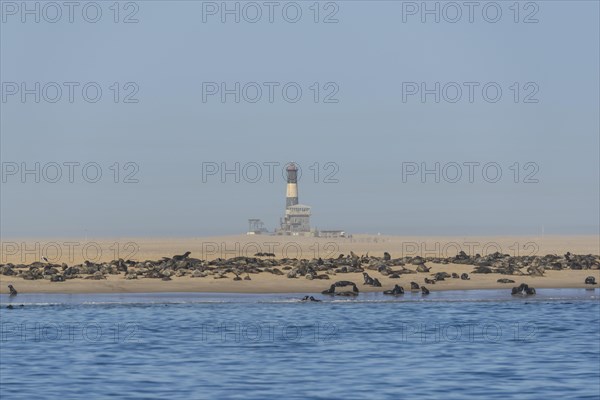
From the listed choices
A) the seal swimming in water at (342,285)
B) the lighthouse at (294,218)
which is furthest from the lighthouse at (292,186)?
the seal swimming in water at (342,285)

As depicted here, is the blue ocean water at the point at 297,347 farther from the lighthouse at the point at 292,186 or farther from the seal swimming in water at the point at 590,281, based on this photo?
the lighthouse at the point at 292,186

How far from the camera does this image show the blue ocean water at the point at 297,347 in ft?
67.3

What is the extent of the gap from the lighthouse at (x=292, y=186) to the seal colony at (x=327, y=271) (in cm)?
4522

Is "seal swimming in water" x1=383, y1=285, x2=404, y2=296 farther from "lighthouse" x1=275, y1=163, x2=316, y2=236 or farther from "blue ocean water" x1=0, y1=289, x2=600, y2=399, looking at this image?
"lighthouse" x1=275, y1=163, x2=316, y2=236

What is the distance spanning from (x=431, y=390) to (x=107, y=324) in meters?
12.1

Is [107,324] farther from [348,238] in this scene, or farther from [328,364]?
[348,238]

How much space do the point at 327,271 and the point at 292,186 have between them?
52.5 m

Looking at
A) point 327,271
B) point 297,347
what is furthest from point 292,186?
point 297,347

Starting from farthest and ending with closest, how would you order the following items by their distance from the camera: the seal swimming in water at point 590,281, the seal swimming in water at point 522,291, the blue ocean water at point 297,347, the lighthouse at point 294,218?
the lighthouse at point 294,218 < the seal swimming in water at point 590,281 < the seal swimming in water at point 522,291 < the blue ocean water at point 297,347

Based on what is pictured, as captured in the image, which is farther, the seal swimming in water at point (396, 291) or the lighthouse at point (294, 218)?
the lighthouse at point (294, 218)

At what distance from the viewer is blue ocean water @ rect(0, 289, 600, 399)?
67.3 ft

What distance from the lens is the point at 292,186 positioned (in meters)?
97.8

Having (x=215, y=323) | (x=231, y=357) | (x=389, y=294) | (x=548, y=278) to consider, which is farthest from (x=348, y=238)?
(x=231, y=357)

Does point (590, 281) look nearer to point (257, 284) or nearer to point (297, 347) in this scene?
point (257, 284)
